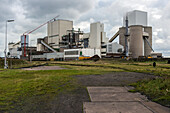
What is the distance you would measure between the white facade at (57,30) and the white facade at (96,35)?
115 ft

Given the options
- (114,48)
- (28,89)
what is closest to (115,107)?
(28,89)

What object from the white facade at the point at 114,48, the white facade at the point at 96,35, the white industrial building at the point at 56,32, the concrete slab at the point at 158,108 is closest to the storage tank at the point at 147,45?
the white facade at the point at 114,48

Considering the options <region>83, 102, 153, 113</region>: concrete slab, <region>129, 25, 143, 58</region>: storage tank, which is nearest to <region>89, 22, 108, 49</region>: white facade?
<region>129, 25, 143, 58</region>: storage tank

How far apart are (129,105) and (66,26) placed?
146171 mm

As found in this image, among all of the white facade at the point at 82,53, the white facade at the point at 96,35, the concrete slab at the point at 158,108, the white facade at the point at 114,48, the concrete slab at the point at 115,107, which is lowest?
the concrete slab at the point at 115,107

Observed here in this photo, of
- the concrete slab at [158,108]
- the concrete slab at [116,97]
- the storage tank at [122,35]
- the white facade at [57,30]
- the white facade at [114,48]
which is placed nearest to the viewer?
the concrete slab at [158,108]

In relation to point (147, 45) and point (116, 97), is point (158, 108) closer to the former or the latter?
point (116, 97)

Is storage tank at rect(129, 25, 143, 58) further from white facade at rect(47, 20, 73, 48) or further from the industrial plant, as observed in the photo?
white facade at rect(47, 20, 73, 48)

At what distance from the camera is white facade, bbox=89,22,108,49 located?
11794 centimetres

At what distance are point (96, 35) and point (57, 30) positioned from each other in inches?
1739

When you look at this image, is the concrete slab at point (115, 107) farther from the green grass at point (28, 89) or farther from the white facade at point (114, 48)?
the white facade at point (114, 48)

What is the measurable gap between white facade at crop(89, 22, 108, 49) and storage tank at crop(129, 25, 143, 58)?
72.6 ft

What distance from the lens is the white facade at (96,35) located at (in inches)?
4643

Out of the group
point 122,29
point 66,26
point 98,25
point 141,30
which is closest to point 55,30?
point 66,26
